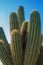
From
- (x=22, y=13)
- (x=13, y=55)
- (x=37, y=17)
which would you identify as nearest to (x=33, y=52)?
(x=13, y=55)

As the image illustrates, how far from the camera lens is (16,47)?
29.4 feet

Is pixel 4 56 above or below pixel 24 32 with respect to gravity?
below

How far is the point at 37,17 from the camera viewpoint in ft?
29.3

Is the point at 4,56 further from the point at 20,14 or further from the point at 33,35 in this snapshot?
the point at 20,14

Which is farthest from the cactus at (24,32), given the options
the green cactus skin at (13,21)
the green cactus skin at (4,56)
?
the green cactus skin at (4,56)

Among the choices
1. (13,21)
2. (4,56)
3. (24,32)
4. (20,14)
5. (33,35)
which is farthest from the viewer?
(20,14)

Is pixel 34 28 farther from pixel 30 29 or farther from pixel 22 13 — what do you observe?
pixel 22 13

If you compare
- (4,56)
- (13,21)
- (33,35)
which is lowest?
(4,56)

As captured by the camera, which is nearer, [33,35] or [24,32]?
[33,35]

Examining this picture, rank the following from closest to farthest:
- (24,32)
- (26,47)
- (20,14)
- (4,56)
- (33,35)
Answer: (33,35) < (4,56) < (26,47) < (24,32) < (20,14)

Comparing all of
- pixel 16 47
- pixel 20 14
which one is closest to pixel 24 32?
pixel 16 47

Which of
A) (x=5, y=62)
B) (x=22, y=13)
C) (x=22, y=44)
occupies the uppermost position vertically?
(x=22, y=13)

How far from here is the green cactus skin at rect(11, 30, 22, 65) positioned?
886 cm

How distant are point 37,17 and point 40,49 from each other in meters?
1.63
